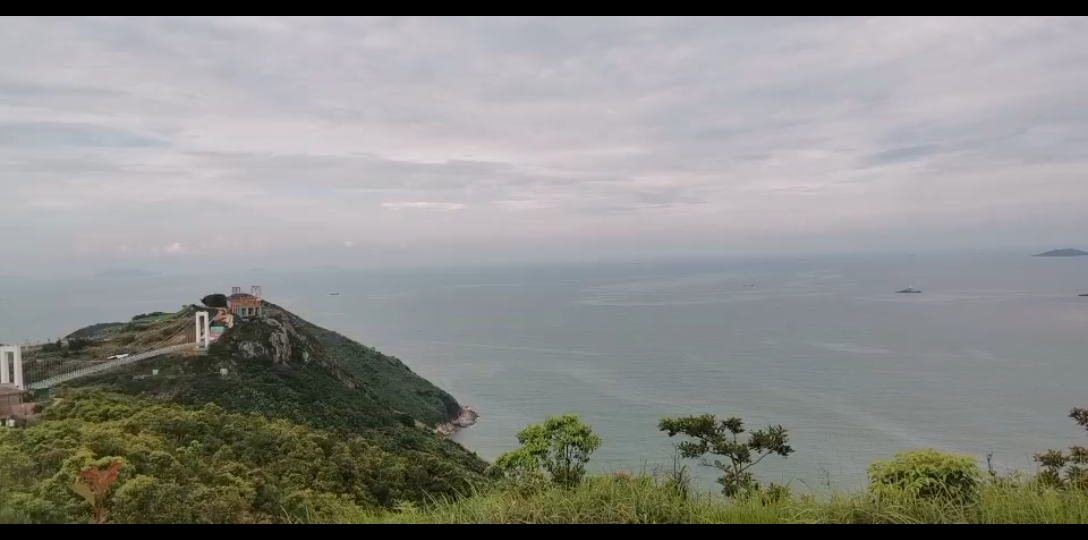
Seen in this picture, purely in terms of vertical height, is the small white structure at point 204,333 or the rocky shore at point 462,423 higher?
the small white structure at point 204,333

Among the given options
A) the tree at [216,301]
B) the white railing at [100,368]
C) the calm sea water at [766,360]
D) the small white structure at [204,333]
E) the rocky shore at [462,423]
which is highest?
the tree at [216,301]

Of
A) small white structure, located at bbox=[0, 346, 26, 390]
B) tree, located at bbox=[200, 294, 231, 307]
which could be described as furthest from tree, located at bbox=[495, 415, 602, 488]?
tree, located at bbox=[200, 294, 231, 307]

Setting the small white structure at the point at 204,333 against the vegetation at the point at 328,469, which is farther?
the small white structure at the point at 204,333

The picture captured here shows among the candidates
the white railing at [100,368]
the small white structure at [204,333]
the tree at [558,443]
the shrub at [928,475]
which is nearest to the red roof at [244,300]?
the small white structure at [204,333]

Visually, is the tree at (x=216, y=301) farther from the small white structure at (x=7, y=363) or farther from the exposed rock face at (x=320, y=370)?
the small white structure at (x=7, y=363)

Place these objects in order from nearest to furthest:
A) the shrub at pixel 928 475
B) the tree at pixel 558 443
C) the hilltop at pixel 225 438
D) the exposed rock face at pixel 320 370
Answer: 1. the shrub at pixel 928 475
2. the hilltop at pixel 225 438
3. the tree at pixel 558 443
4. the exposed rock face at pixel 320 370

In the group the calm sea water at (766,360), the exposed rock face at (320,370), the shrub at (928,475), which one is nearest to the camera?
the shrub at (928,475)

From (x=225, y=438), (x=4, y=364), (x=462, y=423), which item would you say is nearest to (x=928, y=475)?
(x=225, y=438)
